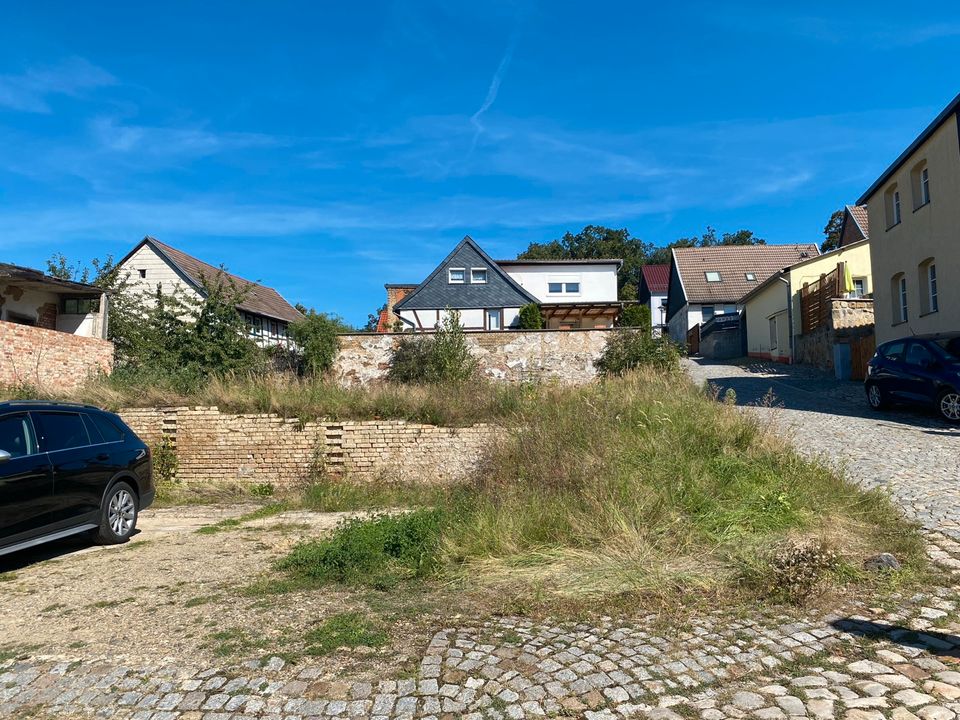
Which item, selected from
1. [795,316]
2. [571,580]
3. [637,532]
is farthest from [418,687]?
[795,316]

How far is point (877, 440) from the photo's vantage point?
1147 cm

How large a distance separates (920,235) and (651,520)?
55.8 feet

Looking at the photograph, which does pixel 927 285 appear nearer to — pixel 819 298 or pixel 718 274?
pixel 819 298

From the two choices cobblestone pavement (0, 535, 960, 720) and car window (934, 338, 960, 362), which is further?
car window (934, 338, 960, 362)

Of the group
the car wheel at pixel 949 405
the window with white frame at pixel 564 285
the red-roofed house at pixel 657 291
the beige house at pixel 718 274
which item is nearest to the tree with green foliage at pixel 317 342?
the car wheel at pixel 949 405

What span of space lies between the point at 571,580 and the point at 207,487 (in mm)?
9343

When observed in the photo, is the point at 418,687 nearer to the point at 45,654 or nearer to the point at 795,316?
the point at 45,654

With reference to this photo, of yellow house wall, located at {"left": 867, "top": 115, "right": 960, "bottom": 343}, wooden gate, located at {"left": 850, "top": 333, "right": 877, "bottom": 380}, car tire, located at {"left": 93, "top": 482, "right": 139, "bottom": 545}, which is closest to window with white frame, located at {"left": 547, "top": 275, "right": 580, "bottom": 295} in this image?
wooden gate, located at {"left": 850, "top": 333, "right": 877, "bottom": 380}

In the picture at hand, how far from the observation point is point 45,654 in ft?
14.2

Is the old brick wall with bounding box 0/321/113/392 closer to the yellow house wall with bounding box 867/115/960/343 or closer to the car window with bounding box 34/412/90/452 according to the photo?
the car window with bounding box 34/412/90/452

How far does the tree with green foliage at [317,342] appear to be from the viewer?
2416 cm

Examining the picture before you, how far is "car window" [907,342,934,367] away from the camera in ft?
46.1

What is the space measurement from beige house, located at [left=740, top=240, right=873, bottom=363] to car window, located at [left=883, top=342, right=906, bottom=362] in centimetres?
1229

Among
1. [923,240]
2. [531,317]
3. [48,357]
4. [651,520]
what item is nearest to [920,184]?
[923,240]
